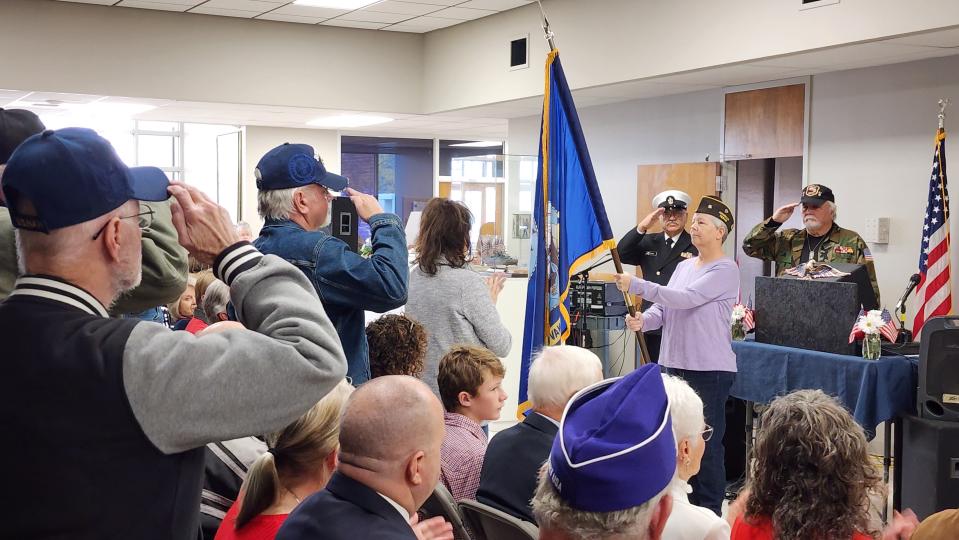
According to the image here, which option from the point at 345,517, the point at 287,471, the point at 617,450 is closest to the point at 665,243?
the point at 287,471

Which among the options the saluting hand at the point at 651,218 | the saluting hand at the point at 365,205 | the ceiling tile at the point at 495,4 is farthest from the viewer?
the ceiling tile at the point at 495,4

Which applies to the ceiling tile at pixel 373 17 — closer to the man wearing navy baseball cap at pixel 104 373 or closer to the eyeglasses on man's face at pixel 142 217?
the eyeglasses on man's face at pixel 142 217

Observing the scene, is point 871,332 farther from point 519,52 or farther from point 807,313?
point 519,52

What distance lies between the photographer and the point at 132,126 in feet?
42.6

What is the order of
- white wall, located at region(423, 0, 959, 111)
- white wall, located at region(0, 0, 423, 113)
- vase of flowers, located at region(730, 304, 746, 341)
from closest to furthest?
vase of flowers, located at region(730, 304, 746, 341)
white wall, located at region(423, 0, 959, 111)
white wall, located at region(0, 0, 423, 113)

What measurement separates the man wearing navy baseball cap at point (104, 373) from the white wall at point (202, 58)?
8.15 metres

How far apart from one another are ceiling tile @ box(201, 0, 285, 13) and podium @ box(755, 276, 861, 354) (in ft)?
17.5

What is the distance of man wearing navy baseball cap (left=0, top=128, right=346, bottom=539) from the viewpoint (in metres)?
1.19

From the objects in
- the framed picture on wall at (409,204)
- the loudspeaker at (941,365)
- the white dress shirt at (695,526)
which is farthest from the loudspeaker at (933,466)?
the framed picture on wall at (409,204)

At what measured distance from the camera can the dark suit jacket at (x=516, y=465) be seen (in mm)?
2438

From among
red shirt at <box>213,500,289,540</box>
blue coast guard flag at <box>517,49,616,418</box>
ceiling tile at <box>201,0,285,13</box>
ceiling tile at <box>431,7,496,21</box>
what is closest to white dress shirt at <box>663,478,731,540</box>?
red shirt at <box>213,500,289,540</box>

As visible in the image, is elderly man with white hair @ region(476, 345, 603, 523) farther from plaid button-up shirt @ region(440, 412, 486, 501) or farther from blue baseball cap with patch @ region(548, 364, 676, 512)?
blue baseball cap with patch @ region(548, 364, 676, 512)

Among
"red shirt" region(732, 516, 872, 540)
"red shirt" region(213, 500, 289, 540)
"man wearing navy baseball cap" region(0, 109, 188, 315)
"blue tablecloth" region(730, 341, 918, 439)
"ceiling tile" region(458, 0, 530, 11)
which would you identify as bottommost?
"blue tablecloth" region(730, 341, 918, 439)

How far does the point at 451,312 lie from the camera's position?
391 centimetres
